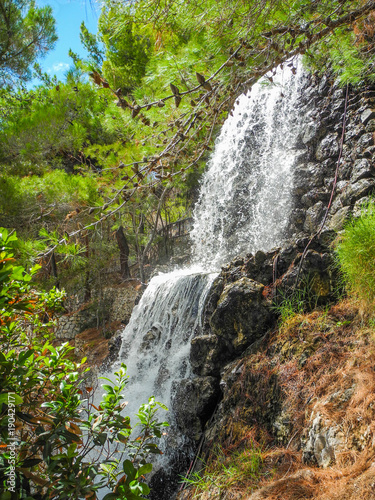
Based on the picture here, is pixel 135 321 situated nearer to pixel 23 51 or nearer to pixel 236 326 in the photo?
pixel 236 326

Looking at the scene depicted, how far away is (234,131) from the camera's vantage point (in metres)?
7.40

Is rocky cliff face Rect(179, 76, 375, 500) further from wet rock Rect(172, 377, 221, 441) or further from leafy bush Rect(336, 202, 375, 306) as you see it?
leafy bush Rect(336, 202, 375, 306)

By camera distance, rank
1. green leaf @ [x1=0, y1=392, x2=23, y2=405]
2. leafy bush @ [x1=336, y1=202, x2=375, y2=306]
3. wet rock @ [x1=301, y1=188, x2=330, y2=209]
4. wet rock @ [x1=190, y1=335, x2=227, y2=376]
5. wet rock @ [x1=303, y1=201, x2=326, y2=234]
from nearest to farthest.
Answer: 1. green leaf @ [x1=0, y1=392, x2=23, y2=405]
2. leafy bush @ [x1=336, y1=202, x2=375, y2=306]
3. wet rock @ [x1=190, y1=335, x2=227, y2=376]
4. wet rock @ [x1=303, y1=201, x2=326, y2=234]
5. wet rock @ [x1=301, y1=188, x2=330, y2=209]

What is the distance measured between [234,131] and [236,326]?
562 centimetres

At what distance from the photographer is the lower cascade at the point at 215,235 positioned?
4.03 meters

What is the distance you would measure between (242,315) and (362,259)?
4.15 feet

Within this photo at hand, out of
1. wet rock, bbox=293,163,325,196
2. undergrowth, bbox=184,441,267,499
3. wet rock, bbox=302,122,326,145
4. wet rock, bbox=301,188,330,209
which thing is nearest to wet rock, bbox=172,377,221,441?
undergrowth, bbox=184,441,267,499

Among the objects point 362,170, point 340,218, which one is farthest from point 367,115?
point 340,218

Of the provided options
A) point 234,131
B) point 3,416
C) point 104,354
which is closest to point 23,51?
point 234,131

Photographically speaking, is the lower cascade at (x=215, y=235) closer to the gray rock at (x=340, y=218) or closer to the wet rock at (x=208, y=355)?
the wet rock at (x=208, y=355)

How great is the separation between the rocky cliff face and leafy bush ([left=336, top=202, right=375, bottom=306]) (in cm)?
25

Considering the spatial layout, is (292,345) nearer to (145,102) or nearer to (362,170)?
(362,170)

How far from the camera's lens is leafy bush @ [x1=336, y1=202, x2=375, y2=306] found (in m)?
2.24

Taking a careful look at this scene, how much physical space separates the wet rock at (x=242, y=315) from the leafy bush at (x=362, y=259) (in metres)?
0.88
